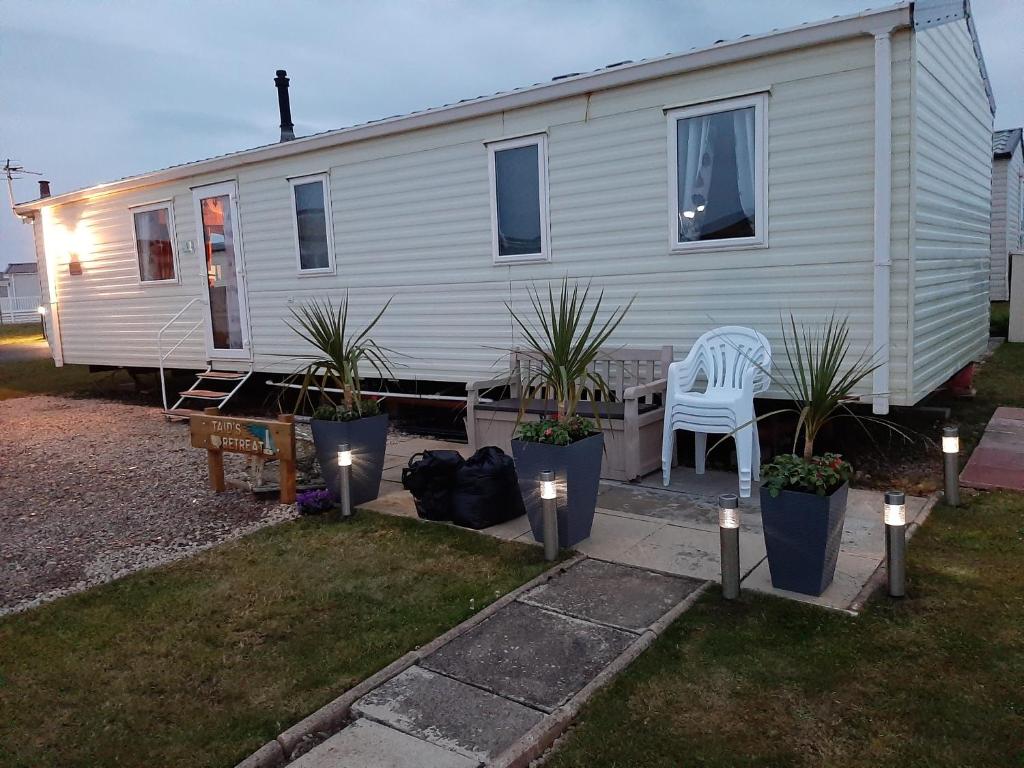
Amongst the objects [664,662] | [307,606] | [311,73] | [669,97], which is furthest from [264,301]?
[311,73]

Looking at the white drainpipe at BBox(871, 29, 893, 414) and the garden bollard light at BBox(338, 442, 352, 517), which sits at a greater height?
the white drainpipe at BBox(871, 29, 893, 414)

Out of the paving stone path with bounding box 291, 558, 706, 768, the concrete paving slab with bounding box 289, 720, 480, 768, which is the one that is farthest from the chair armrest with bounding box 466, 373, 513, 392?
the concrete paving slab with bounding box 289, 720, 480, 768

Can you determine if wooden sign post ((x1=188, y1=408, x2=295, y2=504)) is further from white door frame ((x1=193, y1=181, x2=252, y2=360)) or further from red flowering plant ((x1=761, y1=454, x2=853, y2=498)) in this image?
white door frame ((x1=193, y1=181, x2=252, y2=360))

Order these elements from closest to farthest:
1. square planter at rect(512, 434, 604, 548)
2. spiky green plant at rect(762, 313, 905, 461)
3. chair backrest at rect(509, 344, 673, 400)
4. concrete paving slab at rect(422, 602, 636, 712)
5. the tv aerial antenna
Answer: concrete paving slab at rect(422, 602, 636, 712) → square planter at rect(512, 434, 604, 548) → spiky green plant at rect(762, 313, 905, 461) → chair backrest at rect(509, 344, 673, 400) → the tv aerial antenna

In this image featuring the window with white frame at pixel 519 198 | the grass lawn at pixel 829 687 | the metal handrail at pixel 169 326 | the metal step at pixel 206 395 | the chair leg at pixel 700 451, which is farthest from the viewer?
the metal handrail at pixel 169 326

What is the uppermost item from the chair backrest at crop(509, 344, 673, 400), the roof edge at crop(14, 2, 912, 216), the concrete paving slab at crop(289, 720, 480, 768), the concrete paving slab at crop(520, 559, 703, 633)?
the roof edge at crop(14, 2, 912, 216)

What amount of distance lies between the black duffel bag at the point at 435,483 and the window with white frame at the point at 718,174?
7.79 ft

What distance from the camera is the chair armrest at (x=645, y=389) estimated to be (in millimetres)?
5262

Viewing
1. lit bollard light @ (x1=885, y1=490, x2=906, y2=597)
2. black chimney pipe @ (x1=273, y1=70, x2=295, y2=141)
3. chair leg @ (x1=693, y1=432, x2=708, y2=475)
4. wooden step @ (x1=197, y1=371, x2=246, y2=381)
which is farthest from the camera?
black chimney pipe @ (x1=273, y1=70, x2=295, y2=141)

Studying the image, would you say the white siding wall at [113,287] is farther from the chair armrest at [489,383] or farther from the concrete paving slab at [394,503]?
the concrete paving slab at [394,503]

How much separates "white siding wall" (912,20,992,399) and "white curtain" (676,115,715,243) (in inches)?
51.8

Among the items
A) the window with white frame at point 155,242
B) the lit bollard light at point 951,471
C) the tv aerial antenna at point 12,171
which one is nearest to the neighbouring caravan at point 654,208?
the window with white frame at point 155,242

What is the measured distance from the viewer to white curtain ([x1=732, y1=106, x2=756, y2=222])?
543cm

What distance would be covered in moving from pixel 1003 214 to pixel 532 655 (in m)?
15.0
